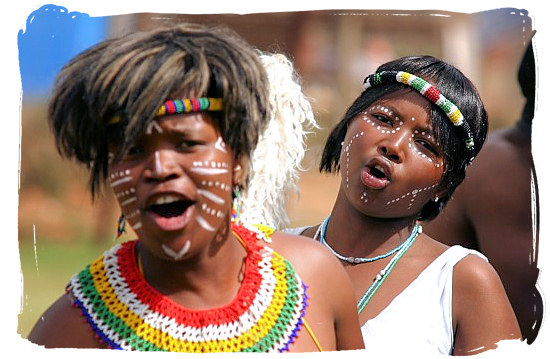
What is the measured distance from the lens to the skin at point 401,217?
238 centimetres

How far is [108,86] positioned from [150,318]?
511 millimetres

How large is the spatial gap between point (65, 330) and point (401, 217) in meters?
1.18

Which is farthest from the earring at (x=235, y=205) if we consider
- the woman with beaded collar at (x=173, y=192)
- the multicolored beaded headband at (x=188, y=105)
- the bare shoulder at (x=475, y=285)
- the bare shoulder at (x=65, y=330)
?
the bare shoulder at (x=475, y=285)

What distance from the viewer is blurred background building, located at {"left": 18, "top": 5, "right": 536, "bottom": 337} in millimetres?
2172

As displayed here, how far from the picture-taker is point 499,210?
3430 mm

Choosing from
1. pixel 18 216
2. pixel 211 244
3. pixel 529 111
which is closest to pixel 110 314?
pixel 211 244

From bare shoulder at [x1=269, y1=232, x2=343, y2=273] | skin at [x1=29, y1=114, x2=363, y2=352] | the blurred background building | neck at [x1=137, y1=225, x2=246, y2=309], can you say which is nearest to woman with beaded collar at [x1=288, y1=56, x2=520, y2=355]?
the blurred background building

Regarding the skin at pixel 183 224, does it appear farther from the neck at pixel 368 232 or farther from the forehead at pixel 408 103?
the forehead at pixel 408 103

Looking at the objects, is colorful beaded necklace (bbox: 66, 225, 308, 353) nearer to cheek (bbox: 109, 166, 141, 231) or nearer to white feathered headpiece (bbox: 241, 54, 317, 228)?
cheek (bbox: 109, 166, 141, 231)

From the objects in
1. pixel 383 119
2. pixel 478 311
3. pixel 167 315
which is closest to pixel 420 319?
pixel 478 311

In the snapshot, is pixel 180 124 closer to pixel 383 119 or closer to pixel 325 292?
pixel 325 292

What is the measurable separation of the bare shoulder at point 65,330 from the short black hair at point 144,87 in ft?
0.89

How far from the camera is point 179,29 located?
1763mm

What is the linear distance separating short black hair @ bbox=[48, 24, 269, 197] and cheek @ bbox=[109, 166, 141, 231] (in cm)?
4
